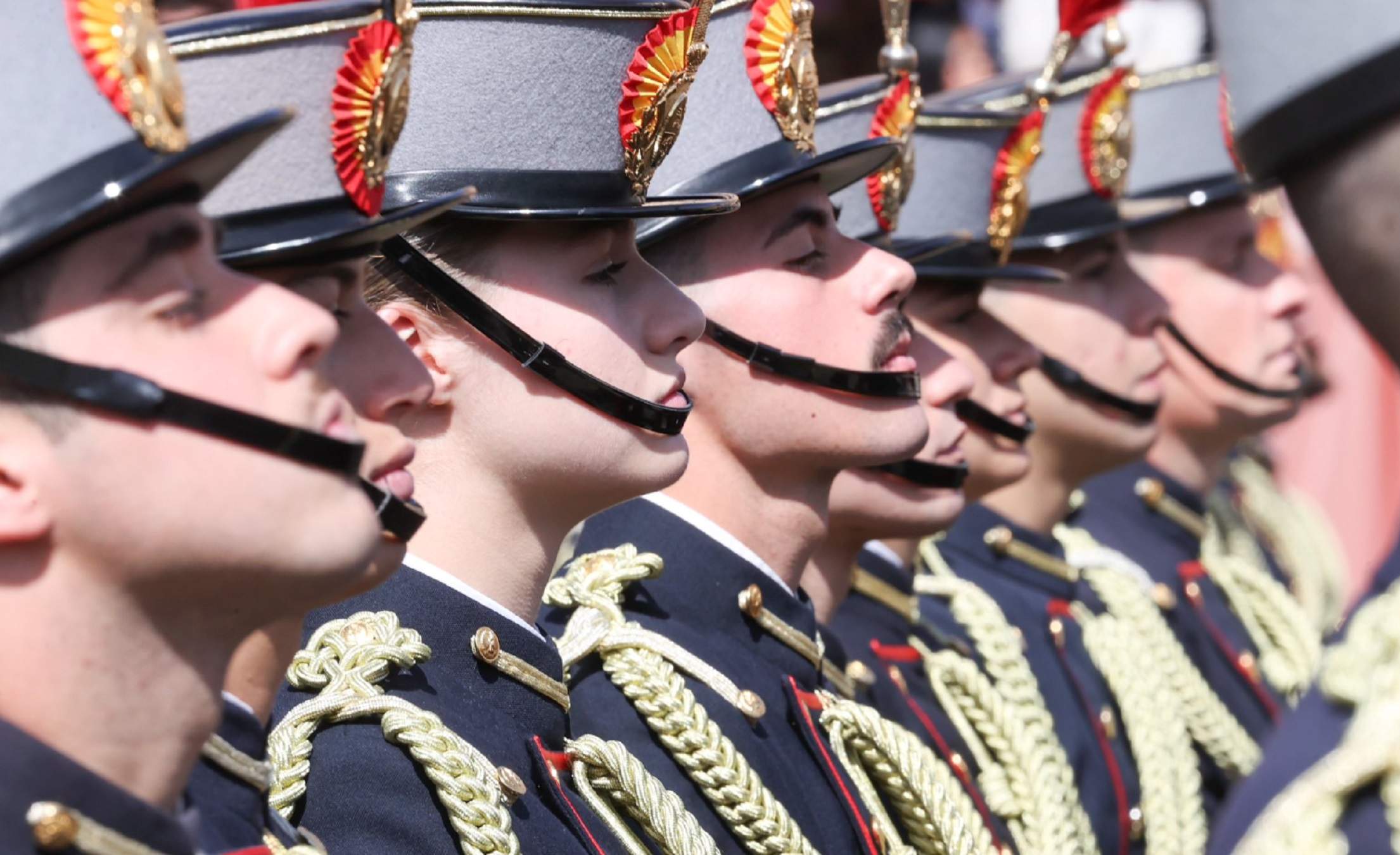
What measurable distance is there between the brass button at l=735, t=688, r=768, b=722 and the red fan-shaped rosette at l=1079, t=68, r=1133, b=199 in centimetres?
262

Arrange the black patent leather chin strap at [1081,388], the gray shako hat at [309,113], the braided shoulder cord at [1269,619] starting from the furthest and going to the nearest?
the braided shoulder cord at [1269,619] → the black patent leather chin strap at [1081,388] → the gray shako hat at [309,113]

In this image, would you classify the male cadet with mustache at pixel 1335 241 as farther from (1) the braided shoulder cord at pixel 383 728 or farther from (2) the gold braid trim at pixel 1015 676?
(2) the gold braid trim at pixel 1015 676

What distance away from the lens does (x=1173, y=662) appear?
6215mm

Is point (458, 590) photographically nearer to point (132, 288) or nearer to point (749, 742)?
point (749, 742)

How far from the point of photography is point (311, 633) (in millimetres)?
3297

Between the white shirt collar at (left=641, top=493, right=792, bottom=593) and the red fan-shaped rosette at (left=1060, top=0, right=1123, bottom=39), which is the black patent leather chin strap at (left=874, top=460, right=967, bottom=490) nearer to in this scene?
the white shirt collar at (left=641, top=493, right=792, bottom=593)

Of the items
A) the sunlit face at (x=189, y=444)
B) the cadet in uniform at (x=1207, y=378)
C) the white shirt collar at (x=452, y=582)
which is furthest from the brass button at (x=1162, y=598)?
the sunlit face at (x=189, y=444)

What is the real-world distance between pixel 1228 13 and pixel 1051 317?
4163 millimetres

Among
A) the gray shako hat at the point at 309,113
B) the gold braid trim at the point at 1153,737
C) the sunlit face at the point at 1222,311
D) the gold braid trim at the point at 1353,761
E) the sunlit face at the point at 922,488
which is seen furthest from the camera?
the sunlit face at the point at 1222,311

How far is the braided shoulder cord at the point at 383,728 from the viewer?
9.88ft

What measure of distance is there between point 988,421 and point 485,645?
89.7 inches

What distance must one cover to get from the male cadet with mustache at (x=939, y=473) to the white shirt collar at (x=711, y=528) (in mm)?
484

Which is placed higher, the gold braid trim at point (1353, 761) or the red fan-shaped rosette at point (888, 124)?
the gold braid trim at point (1353, 761)

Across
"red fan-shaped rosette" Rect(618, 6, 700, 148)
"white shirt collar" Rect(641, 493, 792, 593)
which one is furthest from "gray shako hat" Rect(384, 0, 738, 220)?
"white shirt collar" Rect(641, 493, 792, 593)
